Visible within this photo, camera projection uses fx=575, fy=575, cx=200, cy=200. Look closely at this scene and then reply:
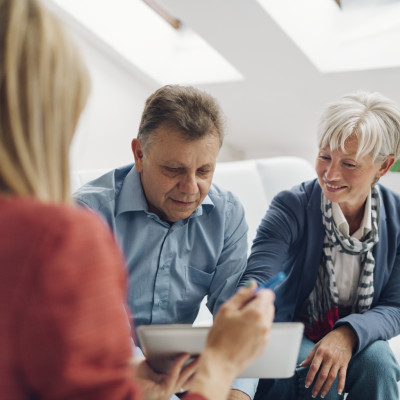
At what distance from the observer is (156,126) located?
4.82 ft

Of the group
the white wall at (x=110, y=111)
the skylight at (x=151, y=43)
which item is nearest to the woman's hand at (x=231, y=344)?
the white wall at (x=110, y=111)

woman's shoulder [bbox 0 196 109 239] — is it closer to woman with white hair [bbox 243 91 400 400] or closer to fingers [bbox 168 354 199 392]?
fingers [bbox 168 354 199 392]

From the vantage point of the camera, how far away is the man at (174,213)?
145 cm

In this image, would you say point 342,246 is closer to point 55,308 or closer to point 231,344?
point 231,344

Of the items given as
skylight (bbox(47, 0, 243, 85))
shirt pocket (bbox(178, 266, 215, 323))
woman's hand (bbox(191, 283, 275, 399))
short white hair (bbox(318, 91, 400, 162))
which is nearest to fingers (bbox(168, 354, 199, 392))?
woman's hand (bbox(191, 283, 275, 399))

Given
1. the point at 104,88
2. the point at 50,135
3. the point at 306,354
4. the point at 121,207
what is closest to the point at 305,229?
the point at 306,354

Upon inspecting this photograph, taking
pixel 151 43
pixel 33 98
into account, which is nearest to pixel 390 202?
pixel 33 98

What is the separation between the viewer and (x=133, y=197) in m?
1.51

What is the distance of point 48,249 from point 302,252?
1256 mm

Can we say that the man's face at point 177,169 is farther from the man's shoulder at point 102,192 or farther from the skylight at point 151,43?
A: the skylight at point 151,43

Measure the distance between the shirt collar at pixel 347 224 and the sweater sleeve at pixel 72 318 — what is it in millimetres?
1175

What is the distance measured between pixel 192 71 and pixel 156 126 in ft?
6.67

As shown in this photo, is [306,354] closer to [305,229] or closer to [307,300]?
[307,300]

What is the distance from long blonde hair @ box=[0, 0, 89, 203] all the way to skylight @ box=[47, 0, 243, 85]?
90.7 inches
